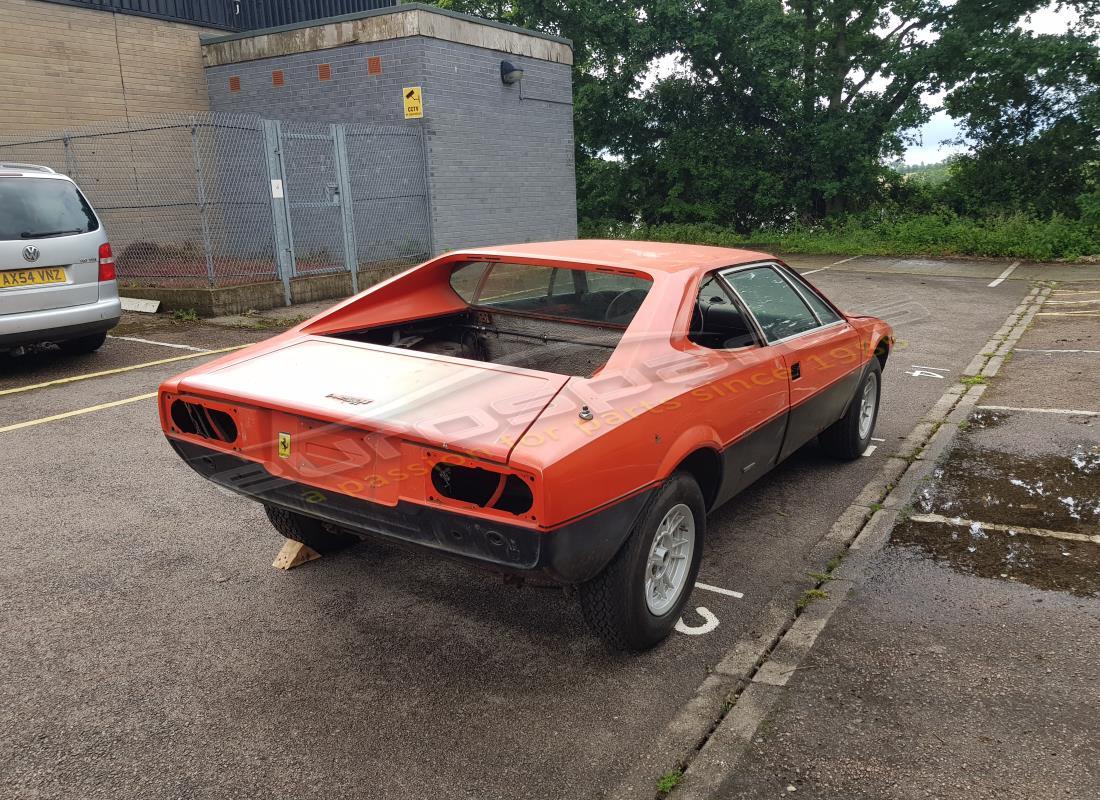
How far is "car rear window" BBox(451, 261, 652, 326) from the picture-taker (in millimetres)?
4004

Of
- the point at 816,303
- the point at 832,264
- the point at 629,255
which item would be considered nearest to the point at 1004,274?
the point at 832,264

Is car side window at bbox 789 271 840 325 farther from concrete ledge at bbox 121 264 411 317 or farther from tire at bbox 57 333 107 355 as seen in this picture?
concrete ledge at bbox 121 264 411 317

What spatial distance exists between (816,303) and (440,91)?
11.0 m

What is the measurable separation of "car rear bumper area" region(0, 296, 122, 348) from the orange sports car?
16.2 feet

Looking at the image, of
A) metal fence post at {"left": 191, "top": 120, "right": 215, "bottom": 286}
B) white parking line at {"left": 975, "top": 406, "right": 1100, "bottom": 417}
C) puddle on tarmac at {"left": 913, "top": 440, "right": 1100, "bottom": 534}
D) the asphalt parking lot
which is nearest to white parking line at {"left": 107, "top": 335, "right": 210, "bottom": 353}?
metal fence post at {"left": 191, "top": 120, "right": 215, "bottom": 286}

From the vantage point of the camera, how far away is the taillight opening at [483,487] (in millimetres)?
2689

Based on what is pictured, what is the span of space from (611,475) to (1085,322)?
10.4 m

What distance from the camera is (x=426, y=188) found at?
14344mm

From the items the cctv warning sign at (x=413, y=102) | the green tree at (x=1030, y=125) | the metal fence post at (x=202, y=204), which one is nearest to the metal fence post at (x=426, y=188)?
the cctv warning sign at (x=413, y=102)

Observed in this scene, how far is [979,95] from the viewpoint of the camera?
21156 millimetres

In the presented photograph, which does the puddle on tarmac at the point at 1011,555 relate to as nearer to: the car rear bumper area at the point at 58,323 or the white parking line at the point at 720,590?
the white parking line at the point at 720,590

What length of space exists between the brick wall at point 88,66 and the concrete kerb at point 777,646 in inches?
548

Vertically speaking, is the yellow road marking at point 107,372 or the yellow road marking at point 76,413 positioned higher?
the yellow road marking at point 107,372

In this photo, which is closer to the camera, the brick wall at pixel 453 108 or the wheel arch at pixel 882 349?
the wheel arch at pixel 882 349
